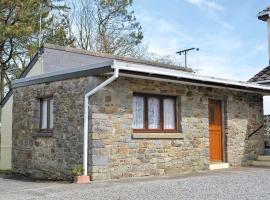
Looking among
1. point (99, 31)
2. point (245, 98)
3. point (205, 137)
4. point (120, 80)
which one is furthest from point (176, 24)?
point (120, 80)

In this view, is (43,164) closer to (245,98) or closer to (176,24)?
(245,98)

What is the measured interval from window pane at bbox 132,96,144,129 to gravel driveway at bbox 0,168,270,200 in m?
1.62

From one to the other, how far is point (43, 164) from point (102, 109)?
9.84 feet

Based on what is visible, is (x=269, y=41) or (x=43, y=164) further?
(x=269, y=41)

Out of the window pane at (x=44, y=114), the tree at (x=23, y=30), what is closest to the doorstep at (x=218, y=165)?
the window pane at (x=44, y=114)

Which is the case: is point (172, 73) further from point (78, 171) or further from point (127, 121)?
point (78, 171)

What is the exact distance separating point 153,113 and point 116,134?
5.67 feet

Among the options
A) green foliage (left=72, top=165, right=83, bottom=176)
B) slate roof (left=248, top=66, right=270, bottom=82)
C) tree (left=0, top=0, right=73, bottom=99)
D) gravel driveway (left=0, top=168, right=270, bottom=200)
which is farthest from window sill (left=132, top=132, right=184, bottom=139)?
tree (left=0, top=0, right=73, bottom=99)

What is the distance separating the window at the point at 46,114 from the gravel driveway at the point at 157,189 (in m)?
2.03

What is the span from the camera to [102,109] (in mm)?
11742

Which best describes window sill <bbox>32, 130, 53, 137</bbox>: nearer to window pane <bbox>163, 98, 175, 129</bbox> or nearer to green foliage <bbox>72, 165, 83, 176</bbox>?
green foliage <bbox>72, 165, 83, 176</bbox>

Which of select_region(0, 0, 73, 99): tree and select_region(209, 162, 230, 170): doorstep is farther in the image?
select_region(0, 0, 73, 99): tree

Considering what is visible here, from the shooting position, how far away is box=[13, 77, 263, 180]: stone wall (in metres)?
11.8

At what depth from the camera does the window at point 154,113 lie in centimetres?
1282
